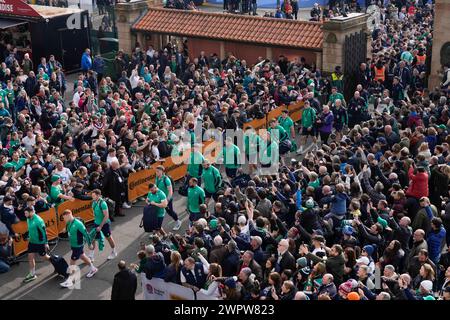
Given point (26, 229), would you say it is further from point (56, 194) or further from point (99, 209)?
point (99, 209)

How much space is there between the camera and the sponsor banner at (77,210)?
1627 cm

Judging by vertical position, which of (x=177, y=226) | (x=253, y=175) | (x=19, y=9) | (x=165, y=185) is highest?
(x=19, y=9)

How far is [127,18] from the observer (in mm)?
29219

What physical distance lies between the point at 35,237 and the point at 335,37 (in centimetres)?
1361

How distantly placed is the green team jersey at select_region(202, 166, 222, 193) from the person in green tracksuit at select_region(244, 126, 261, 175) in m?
2.15

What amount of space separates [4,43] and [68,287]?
53.5 feet

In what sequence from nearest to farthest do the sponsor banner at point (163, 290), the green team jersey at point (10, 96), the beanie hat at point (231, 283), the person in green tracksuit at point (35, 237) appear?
the beanie hat at point (231, 283), the sponsor banner at point (163, 290), the person in green tracksuit at point (35, 237), the green team jersey at point (10, 96)

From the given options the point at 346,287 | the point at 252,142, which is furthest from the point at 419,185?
the point at 252,142

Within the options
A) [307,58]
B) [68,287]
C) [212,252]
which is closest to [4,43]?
[307,58]

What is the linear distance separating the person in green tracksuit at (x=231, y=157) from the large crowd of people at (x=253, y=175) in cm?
5

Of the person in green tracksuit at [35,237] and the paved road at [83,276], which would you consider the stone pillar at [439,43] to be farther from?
the person in green tracksuit at [35,237]

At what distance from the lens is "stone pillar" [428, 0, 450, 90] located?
79.3 ft

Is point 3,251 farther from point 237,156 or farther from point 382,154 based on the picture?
point 382,154

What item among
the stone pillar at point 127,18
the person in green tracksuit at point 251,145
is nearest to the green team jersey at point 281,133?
the person in green tracksuit at point 251,145
